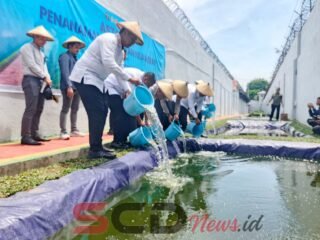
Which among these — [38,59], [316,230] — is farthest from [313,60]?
[316,230]

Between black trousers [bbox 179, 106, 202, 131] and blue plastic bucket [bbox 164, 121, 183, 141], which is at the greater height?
black trousers [bbox 179, 106, 202, 131]

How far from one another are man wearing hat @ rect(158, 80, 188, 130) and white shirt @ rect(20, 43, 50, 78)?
197 cm

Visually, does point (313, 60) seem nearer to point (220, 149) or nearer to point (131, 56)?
point (131, 56)

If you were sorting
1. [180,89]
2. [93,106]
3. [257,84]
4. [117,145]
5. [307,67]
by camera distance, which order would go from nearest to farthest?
[93,106] < [117,145] < [180,89] < [307,67] < [257,84]

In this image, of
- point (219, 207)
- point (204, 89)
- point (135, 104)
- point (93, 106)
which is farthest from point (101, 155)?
point (204, 89)

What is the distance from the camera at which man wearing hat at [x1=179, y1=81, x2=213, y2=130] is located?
20.1 ft

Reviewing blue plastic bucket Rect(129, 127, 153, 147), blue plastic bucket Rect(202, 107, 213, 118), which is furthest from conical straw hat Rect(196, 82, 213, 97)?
blue plastic bucket Rect(129, 127, 153, 147)

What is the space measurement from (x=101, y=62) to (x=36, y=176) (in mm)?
1435

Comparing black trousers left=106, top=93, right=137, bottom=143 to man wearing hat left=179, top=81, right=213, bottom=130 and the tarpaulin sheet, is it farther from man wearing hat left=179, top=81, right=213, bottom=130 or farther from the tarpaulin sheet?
man wearing hat left=179, top=81, right=213, bottom=130

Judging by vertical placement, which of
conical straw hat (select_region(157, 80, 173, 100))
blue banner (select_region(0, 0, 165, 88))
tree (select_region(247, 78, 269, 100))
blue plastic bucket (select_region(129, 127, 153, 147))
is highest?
tree (select_region(247, 78, 269, 100))

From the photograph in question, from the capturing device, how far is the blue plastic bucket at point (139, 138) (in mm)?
4418

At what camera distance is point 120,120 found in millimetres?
4695

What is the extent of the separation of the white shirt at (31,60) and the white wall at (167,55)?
55 centimetres

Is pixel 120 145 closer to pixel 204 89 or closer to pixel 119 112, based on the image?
pixel 119 112
